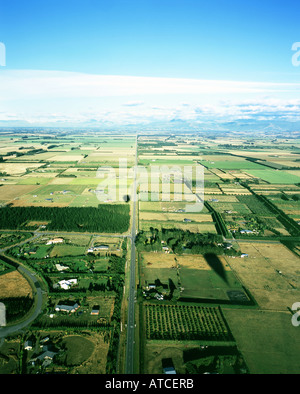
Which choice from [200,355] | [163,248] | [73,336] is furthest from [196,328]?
[163,248]

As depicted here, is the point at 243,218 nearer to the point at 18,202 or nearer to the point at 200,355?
the point at 200,355

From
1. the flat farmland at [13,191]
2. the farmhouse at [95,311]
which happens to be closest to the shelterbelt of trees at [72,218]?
the flat farmland at [13,191]

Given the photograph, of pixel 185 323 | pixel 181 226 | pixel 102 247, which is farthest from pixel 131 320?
pixel 181 226

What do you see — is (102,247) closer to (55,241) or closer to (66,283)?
(55,241)

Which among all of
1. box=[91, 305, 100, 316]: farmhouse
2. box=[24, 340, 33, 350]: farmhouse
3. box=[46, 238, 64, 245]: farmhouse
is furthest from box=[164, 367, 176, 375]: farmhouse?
box=[46, 238, 64, 245]: farmhouse

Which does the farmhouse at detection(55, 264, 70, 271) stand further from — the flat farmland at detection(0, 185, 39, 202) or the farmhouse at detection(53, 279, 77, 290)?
the flat farmland at detection(0, 185, 39, 202)

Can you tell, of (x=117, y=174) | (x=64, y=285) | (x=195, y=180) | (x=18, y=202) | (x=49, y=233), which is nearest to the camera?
(x=64, y=285)
